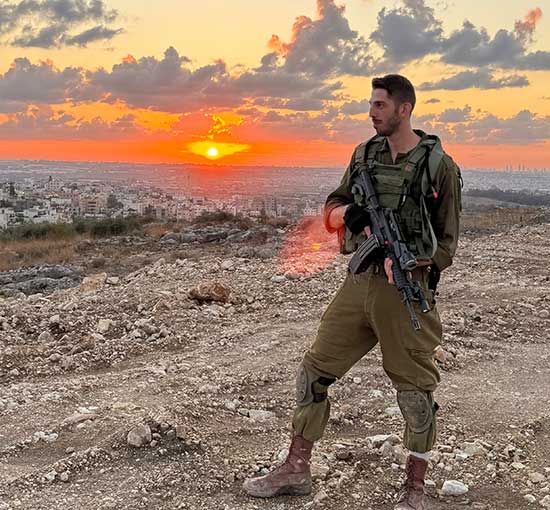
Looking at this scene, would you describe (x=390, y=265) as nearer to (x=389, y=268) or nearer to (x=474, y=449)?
(x=389, y=268)

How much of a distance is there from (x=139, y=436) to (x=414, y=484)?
1.61 m

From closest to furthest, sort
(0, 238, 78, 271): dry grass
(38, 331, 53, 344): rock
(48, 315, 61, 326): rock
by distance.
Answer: (38, 331, 53, 344): rock → (48, 315, 61, 326): rock → (0, 238, 78, 271): dry grass

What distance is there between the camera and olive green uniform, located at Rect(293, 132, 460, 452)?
282 centimetres

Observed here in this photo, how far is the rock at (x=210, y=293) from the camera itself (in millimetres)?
7301

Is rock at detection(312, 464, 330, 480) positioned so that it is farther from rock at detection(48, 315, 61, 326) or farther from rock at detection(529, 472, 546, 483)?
rock at detection(48, 315, 61, 326)

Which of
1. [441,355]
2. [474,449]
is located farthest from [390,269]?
[441,355]

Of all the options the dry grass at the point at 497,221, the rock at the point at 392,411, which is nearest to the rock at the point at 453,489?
the rock at the point at 392,411

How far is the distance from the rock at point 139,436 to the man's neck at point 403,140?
2.16 m

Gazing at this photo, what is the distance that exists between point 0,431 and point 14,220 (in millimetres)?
23487

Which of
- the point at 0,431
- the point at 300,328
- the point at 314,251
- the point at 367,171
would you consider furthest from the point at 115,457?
the point at 314,251

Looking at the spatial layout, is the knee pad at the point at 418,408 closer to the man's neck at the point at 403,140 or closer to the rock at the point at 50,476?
the man's neck at the point at 403,140

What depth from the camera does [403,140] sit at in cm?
284

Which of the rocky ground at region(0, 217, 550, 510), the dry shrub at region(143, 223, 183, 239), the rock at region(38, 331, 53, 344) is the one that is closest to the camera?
the rocky ground at region(0, 217, 550, 510)

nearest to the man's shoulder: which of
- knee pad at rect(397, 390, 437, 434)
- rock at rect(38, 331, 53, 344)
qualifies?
knee pad at rect(397, 390, 437, 434)
